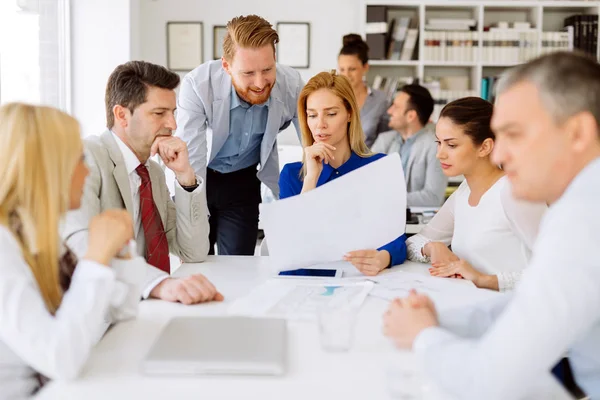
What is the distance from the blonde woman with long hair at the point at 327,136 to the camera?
234cm

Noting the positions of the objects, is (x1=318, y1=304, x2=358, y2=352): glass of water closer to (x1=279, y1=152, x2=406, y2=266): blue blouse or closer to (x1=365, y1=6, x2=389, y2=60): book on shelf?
(x1=279, y1=152, x2=406, y2=266): blue blouse

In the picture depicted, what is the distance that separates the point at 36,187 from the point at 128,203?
70 centimetres

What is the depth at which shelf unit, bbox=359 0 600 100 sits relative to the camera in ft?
17.6

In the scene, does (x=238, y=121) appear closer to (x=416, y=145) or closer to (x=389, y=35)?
(x=416, y=145)

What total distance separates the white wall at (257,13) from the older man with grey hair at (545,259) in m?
4.57

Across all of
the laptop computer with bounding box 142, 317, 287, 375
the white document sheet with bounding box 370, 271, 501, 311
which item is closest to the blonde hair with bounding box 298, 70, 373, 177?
the white document sheet with bounding box 370, 271, 501, 311

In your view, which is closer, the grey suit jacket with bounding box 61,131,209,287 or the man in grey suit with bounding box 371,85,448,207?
the grey suit jacket with bounding box 61,131,209,287

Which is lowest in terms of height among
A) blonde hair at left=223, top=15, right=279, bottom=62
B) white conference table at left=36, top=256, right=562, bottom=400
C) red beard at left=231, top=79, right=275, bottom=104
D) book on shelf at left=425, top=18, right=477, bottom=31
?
white conference table at left=36, top=256, right=562, bottom=400

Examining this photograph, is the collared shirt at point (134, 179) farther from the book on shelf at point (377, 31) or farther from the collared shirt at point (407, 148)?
the book on shelf at point (377, 31)

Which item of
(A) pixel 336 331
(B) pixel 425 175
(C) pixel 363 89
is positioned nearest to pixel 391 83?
(C) pixel 363 89

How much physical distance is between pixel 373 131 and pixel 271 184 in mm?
1932

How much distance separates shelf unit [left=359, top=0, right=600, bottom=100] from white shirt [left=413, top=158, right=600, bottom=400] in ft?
15.1

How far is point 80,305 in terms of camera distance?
1.15 m

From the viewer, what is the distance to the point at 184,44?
5508 millimetres
